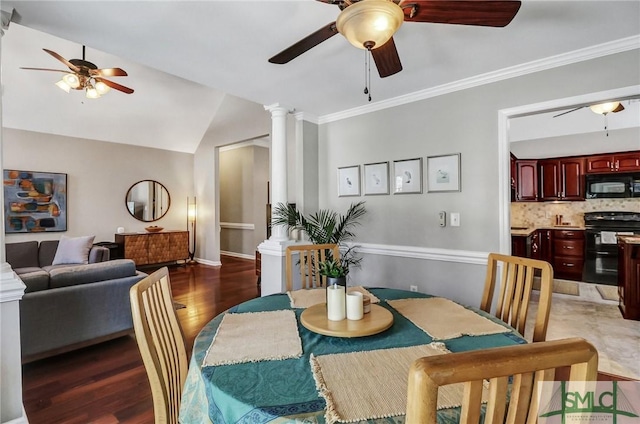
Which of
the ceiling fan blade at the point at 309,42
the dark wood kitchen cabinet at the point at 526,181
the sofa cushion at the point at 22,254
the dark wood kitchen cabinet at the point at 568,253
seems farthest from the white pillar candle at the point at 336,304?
the dark wood kitchen cabinet at the point at 526,181

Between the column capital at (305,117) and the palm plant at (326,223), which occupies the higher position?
the column capital at (305,117)

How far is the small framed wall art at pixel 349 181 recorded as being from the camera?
12.3ft

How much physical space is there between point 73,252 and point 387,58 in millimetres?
4656

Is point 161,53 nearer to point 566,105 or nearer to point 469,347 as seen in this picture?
point 469,347

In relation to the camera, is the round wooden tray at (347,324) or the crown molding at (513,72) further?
the crown molding at (513,72)

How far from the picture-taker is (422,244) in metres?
3.24

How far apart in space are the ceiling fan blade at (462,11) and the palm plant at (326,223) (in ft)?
7.29

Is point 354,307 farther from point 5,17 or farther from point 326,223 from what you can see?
point 5,17

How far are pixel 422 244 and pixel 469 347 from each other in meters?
2.15

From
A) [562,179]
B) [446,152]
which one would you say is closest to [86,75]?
[446,152]

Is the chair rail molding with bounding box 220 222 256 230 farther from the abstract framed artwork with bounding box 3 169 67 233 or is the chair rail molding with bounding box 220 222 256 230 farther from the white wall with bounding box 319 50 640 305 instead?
the white wall with bounding box 319 50 640 305

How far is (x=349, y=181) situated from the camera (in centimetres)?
380

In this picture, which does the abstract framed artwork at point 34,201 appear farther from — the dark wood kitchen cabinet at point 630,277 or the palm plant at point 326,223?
the dark wood kitchen cabinet at point 630,277

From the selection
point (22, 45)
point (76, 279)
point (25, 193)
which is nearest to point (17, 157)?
point (25, 193)
